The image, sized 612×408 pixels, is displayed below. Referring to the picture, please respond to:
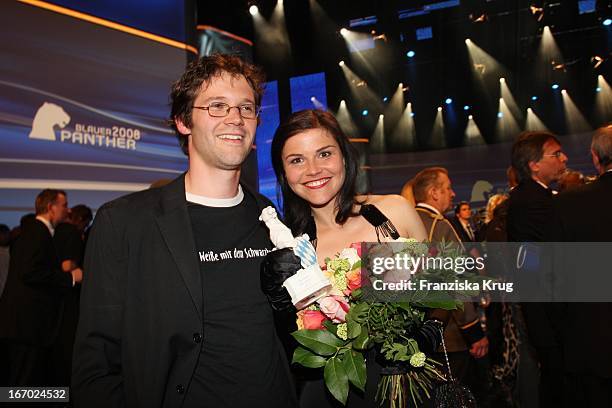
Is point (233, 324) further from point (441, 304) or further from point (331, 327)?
point (441, 304)

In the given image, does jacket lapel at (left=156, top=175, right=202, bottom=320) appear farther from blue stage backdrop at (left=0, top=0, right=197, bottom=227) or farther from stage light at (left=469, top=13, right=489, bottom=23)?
stage light at (left=469, top=13, right=489, bottom=23)

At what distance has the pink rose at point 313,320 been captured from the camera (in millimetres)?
1744

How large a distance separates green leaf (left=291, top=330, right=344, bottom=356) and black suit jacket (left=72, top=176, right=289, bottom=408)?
322mm

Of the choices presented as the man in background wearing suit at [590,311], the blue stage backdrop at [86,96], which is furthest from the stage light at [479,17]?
the man in background wearing suit at [590,311]

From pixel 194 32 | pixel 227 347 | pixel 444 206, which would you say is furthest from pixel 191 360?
pixel 194 32

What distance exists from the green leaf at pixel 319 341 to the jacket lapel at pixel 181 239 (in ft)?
1.09

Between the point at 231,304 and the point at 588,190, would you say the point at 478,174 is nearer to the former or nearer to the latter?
the point at 588,190

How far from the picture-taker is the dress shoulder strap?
90.3 inches

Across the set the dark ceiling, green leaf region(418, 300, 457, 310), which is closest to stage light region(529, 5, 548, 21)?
the dark ceiling

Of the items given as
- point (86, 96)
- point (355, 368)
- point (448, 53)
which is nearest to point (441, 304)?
point (355, 368)

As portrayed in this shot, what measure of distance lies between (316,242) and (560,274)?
5.09 feet

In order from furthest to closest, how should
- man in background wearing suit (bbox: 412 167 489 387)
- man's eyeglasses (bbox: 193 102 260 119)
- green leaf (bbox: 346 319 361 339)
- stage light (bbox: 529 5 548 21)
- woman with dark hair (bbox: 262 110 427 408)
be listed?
stage light (bbox: 529 5 548 21)
man in background wearing suit (bbox: 412 167 489 387)
woman with dark hair (bbox: 262 110 427 408)
man's eyeglasses (bbox: 193 102 260 119)
green leaf (bbox: 346 319 361 339)

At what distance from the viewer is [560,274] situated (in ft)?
10.1

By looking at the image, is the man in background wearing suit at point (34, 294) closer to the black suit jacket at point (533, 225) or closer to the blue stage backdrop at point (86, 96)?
the blue stage backdrop at point (86, 96)
